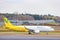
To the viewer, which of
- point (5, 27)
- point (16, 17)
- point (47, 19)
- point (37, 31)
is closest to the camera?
point (37, 31)

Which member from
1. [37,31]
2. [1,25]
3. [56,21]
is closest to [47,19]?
[56,21]

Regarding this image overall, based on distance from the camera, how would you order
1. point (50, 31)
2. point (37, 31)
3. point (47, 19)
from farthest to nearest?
point (47, 19)
point (50, 31)
point (37, 31)

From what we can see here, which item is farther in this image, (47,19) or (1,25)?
(47,19)

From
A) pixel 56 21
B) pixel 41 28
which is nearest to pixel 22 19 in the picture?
pixel 56 21

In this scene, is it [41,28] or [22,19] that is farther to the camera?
[22,19]

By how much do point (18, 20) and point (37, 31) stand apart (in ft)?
41.3

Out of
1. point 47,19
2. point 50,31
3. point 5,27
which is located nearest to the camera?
point 50,31

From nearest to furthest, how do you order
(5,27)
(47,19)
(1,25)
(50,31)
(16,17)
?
(50,31)
(5,27)
(1,25)
(16,17)
(47,19)

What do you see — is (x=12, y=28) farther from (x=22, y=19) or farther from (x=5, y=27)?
(x=22, y=19)

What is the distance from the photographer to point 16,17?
36406 mm

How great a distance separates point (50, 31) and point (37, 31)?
2417mm

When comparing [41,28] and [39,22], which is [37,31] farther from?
[39,22]

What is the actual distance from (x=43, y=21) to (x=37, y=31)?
39.6 ft

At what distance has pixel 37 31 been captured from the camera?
25281mm
